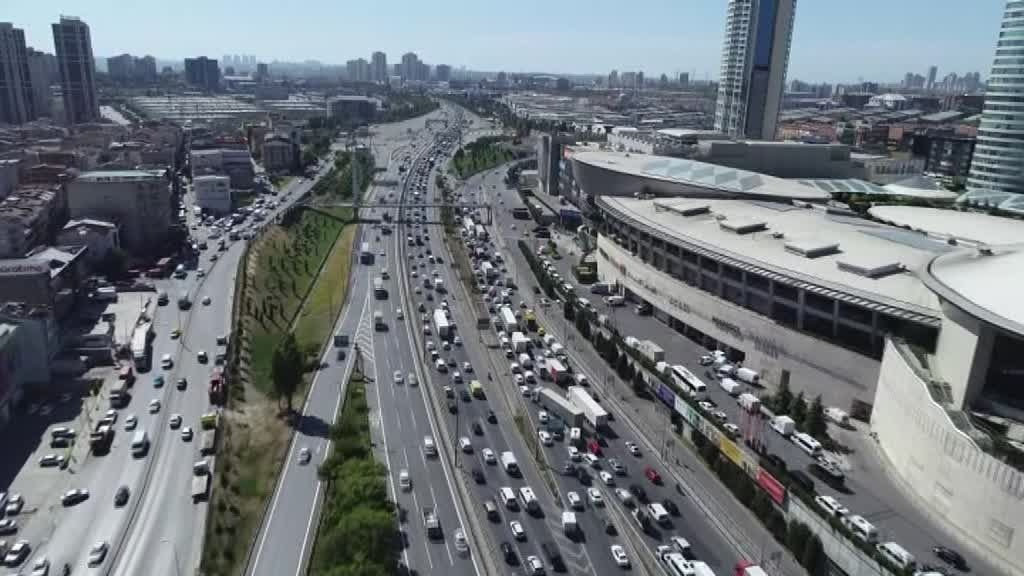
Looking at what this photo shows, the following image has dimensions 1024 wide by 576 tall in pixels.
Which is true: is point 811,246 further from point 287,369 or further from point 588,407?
point 287,369

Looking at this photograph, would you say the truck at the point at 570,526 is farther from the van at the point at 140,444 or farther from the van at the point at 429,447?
the van at the point at 140,444

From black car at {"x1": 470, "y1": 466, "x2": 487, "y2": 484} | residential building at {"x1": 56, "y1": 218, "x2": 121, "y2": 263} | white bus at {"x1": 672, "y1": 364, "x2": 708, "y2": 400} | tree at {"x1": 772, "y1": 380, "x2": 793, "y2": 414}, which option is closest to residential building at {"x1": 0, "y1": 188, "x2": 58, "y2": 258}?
residential building at {"x1": 56, "y1": 218, "x2": 121, "y2": 263}

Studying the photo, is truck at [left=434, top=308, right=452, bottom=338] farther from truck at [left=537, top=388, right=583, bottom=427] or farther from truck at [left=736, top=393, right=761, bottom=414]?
truck at [left=736, top=393, right=761, bottom=414]

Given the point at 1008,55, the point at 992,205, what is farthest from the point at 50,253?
the point at 1008,55

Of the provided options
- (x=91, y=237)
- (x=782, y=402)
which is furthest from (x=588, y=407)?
(x=91, y=237)

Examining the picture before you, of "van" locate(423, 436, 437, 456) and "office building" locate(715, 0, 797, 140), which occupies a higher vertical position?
"office building" locate(715, 0, 797, 140)

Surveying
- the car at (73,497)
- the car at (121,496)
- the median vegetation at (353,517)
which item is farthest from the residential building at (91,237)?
the median vegetation at (353,517)

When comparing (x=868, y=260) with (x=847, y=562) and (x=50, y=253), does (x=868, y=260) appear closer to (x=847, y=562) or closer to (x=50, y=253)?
(x=847, y=562)
